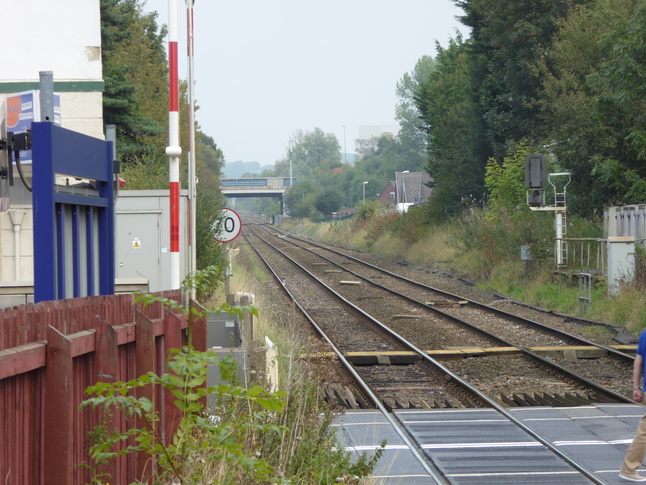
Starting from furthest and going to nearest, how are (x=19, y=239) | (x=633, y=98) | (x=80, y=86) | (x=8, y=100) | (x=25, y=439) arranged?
(x=633, y=98), (x=80, y=86), (x=19, y=239), (x=8, y=100), (x=25, y=439)

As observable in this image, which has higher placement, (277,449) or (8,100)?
(8,100)

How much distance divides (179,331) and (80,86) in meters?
11.1

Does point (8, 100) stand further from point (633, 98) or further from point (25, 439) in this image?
point (633, 98)

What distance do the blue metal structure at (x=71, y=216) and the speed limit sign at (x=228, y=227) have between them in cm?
1225

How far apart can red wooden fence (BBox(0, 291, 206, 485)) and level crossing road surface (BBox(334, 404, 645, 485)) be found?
107 inches

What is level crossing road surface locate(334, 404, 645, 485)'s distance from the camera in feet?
21.9

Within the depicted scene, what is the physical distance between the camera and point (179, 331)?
5.22 m

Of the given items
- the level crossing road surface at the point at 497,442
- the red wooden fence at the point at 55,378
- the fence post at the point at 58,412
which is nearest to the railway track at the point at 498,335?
the level crossing road surface at the point at 497,442

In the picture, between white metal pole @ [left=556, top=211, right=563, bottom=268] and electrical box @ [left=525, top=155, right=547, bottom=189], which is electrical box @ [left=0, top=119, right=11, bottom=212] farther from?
white metal pole @ [left=556, top=211, right=563, bottom=268]

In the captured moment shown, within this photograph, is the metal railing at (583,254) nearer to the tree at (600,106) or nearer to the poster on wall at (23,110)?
the tree at (600,106)

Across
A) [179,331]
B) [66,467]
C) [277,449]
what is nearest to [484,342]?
[277,449]

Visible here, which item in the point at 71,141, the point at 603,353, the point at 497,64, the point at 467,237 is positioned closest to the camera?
the point at 71,141

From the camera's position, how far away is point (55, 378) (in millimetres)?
3477

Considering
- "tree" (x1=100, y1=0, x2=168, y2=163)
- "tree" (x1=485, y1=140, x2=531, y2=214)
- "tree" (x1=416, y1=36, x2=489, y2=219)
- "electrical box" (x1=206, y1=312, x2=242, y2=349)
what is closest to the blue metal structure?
"electrical box" (x1=206, y1=312, x2=242, y2=349)
